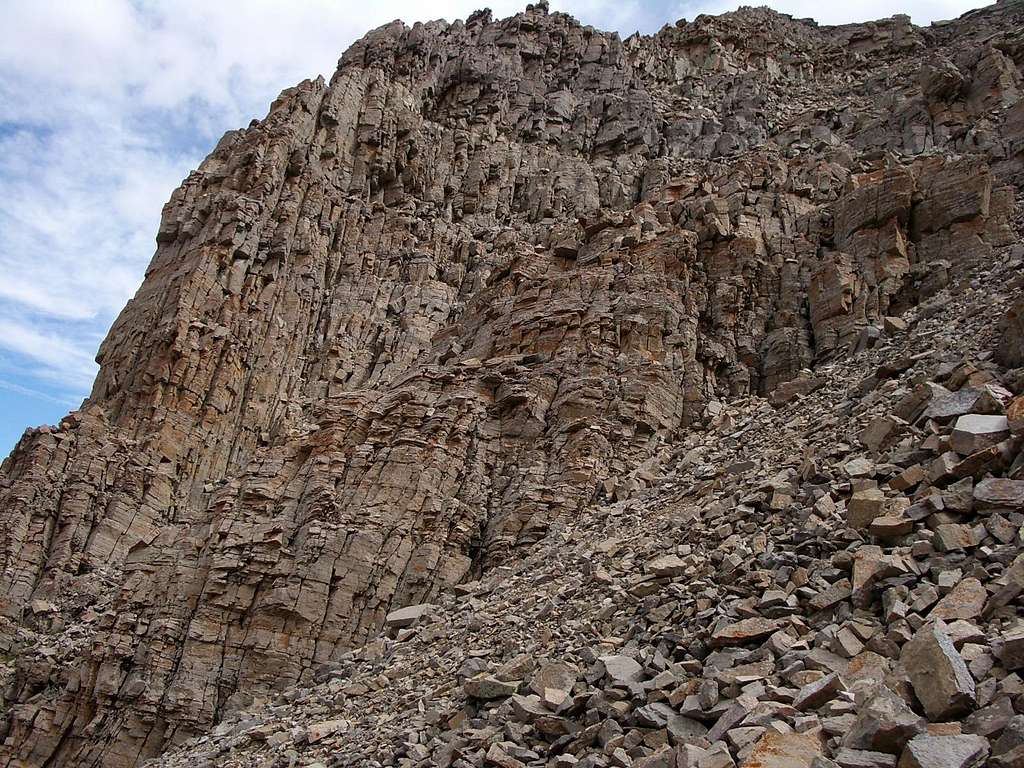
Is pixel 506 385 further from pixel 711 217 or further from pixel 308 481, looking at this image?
pixel 711 217

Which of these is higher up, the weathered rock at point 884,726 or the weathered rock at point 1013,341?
the weathered rock at point 1013,341

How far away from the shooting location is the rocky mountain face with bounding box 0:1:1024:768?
27.0 ft

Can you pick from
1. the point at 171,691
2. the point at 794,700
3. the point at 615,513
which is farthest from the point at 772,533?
the point at 171,691

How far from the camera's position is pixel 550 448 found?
25656 mm

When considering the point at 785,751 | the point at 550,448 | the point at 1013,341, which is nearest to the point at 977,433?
the point at 1013,341

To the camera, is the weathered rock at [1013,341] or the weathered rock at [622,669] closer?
the weathered rock at [622,669]

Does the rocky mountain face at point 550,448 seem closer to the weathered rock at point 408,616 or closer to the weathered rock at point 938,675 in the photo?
the weathered rock at point 938,675

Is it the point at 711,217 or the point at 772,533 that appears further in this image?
the point at 711,217

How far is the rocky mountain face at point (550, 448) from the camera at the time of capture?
8.24m

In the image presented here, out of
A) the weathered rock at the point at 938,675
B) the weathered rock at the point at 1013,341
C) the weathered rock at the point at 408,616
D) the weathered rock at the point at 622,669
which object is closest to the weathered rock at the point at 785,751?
the weathered rock at the point at 938,675

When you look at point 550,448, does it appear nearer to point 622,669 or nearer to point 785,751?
point 622,669

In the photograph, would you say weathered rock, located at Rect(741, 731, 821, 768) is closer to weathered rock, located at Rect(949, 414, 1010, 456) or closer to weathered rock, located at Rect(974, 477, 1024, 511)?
weathered rock, located at Rect(974, 477, 1024, 511)

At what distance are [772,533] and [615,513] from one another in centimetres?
982

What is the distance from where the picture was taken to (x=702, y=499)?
16188mm
